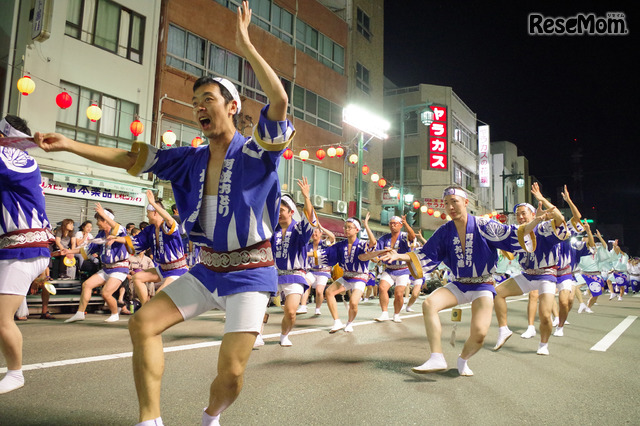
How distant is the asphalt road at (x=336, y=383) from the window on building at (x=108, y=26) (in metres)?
11.5

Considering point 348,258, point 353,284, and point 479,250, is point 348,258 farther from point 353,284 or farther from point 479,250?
point 479,250

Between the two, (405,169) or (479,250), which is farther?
(405,169)

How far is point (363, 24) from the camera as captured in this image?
29.3 m

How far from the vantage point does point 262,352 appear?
6.16m

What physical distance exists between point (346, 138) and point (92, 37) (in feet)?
47.2

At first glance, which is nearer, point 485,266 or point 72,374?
point 72,374

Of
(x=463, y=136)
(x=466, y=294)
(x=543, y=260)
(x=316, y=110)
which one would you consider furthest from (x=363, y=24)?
(x=466, y=294)

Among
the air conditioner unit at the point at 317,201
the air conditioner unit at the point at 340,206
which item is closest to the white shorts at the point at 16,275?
the air conditioner unit at the point at 317,201

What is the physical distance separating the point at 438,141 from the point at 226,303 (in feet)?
113

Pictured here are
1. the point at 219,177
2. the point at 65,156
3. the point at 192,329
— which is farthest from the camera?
the point at 65,156

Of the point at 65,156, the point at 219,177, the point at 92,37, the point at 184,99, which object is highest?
the point at 92,37

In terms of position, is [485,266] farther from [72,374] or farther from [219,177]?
[72,374]

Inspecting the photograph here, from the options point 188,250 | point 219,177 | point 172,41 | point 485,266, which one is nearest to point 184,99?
point 172,41

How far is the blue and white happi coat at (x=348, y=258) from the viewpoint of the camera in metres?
9.36
